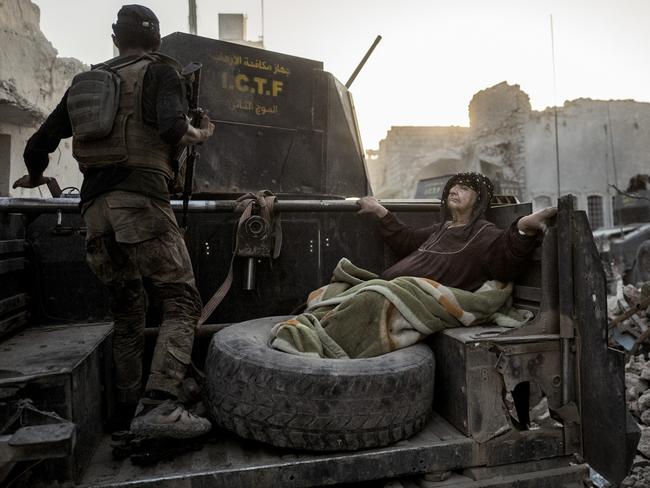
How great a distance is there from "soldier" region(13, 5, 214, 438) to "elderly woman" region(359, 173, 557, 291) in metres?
1.33

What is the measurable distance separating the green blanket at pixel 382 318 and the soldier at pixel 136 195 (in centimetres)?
48

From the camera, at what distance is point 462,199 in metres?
2.99

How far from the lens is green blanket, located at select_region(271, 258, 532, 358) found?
2.15m

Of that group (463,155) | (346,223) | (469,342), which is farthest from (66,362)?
(463,155)

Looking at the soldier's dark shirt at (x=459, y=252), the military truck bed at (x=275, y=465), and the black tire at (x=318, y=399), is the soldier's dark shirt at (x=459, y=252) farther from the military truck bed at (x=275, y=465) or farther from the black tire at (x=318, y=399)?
the military truck bed at (x=275, y=465)

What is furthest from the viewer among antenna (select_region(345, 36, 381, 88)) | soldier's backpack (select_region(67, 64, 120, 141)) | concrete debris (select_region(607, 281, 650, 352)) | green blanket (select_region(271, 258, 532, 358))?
concrete debris (select_region(607, 281, 650, 352))

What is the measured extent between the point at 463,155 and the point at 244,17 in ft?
50.5

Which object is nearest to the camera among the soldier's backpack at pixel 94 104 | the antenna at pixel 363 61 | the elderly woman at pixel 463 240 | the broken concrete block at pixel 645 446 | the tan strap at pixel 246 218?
the soldier's backpack at pixel 94 104

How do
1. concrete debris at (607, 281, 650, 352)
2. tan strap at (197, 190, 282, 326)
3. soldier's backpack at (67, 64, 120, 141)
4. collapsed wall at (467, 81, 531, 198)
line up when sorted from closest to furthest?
soldier's backpack at (67, 64, 120, 141)
tan strap at (197, 190, 282, 326)
concrete debris at (607, 281, 650, 352)
collapsed wall at (467, 81, 531, 198)

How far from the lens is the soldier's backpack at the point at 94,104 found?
2.04 meters

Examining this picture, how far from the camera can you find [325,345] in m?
2.17

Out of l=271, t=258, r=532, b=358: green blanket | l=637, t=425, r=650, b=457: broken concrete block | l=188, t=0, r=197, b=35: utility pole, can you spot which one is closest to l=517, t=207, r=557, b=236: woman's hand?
l=271, t=258, r=532, b=358: green blanket

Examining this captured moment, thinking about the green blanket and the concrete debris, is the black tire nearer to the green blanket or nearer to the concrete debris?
the green blanket

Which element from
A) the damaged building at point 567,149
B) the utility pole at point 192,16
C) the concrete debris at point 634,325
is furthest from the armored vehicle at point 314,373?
the damaged building at point 567,149
